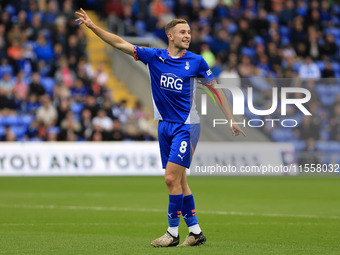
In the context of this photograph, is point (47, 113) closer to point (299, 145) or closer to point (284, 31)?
point (284, 31)

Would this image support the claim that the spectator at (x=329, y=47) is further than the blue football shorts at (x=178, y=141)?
Yes

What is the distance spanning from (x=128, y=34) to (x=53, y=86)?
4602 mm

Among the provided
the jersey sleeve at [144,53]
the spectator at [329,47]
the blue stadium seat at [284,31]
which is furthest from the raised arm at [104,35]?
the blue stadium seat at [284,31]

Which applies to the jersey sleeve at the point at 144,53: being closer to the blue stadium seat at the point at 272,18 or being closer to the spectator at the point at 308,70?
the spectator at the point at 308,70

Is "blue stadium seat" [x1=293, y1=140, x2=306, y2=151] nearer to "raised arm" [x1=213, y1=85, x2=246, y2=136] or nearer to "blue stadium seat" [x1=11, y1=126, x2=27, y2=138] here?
"raised arm" [x1=213, y1=85, x2=246, y2=136]

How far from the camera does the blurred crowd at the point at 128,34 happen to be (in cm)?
2247

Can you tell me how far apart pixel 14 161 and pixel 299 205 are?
9.55m

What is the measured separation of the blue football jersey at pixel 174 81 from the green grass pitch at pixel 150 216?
1.42 metres

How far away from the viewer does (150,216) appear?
11.9 metres

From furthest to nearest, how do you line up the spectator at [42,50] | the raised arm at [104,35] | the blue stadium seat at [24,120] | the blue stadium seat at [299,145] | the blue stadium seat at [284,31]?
the blue stadium seat at [284,31] → the spectator at [42,50] → the blue stadium seat at [24,120] → the blue stadium seat at [299,145] → the raised arm at [104,35]

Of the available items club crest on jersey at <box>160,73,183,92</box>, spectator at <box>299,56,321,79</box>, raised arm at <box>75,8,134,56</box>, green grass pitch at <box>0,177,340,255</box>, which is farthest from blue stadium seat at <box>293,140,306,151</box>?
spectator at <box>299,56,321,79</box>

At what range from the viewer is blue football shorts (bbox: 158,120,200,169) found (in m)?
8.29

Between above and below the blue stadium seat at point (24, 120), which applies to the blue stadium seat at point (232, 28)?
above

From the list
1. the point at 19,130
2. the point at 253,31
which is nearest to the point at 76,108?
the point at 19,130
